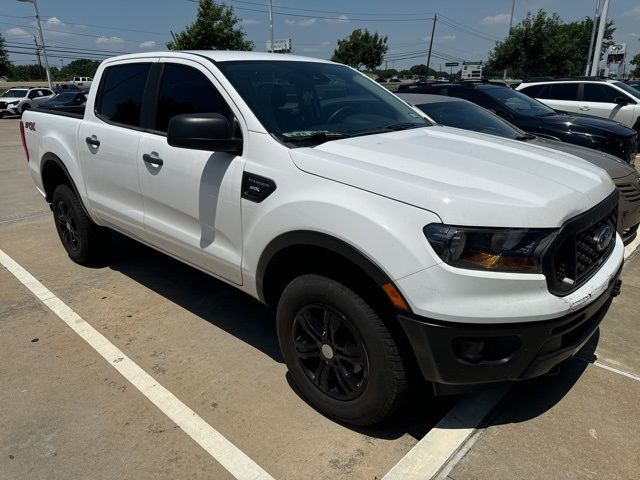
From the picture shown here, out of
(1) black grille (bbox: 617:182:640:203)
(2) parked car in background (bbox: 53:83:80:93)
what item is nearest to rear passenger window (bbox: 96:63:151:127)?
(1) black grille (bbox: 617:182:640:203)

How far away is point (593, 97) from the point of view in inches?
449

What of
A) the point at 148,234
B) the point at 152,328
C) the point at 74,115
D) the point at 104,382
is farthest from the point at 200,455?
the point at 74,115

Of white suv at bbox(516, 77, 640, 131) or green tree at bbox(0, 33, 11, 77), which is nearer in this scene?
white suv at bbox(516, 77, 640, 131)

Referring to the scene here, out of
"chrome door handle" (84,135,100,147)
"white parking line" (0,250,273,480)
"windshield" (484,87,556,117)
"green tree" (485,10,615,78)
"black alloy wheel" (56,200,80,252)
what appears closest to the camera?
"white parking line" (0,250,273,480)

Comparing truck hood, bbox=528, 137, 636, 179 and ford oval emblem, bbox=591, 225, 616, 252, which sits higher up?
ford oval emblem, bbox=591, 225, 616, 252

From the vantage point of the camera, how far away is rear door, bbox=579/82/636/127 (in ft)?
36.7

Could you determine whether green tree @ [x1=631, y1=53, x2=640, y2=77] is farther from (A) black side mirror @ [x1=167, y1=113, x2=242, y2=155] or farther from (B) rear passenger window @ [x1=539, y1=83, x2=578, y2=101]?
(A) black side mirror @ [x1=167, y1=113, x2=242, y2=155]

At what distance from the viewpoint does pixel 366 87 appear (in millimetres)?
3643

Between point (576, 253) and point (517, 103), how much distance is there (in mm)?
6226

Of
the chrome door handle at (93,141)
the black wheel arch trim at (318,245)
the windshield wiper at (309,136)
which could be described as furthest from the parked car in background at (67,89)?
the black wheel arch trim at (318,245)

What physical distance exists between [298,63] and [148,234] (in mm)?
1589

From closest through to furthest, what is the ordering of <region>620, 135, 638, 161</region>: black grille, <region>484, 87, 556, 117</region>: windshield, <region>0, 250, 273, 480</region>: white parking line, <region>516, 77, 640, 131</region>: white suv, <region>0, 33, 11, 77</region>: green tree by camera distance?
<region>0, 250, 273, 480</region>: white parking line
<region>620, 135, 638, 161</region>: black grille
<region>484, 87, 556, 117</region>: windshield
<region>516, 77, 640, 131</region>: white suv
<region>0, 33, 11, 77</region>: green tree

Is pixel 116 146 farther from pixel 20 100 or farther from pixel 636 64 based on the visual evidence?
pixel 636 64

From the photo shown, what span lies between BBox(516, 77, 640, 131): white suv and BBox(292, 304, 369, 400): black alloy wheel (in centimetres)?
1075
